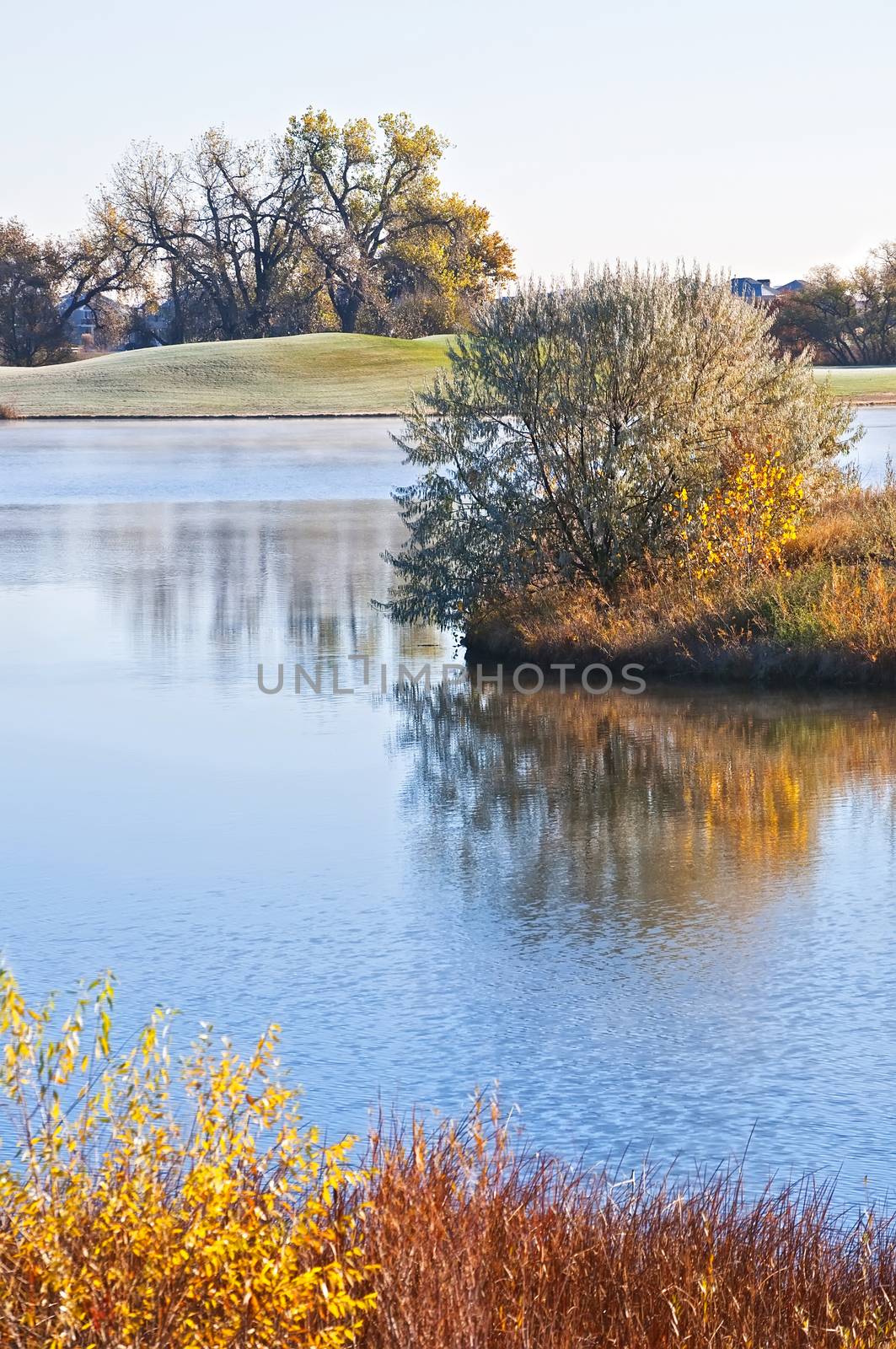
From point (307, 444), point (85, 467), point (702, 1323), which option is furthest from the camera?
point (307, 444)

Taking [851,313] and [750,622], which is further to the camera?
[851,313]

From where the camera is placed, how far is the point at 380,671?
60.1 ft

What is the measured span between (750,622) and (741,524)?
53.0 inches

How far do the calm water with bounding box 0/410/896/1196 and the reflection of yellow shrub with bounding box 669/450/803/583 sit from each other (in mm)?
2098

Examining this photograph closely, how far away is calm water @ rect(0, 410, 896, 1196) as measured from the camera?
24.2 feet

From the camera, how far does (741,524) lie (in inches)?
715

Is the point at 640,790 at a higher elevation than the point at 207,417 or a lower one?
lower

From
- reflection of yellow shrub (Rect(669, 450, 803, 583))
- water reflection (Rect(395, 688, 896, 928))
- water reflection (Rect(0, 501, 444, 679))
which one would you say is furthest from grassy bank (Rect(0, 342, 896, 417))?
water reflection (Rect(395, 688, 896, 928))

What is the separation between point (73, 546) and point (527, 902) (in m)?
21.8

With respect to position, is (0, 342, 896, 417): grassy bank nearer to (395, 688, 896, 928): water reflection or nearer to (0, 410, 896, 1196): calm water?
(0, 410, 896, 1196): calm water

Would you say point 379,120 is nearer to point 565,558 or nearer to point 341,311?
point 341,311

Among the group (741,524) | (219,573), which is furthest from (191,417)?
(741,524)

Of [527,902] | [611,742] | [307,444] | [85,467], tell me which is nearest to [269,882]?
[527,902]

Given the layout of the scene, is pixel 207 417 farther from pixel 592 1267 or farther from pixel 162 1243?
pixel 162 1243
